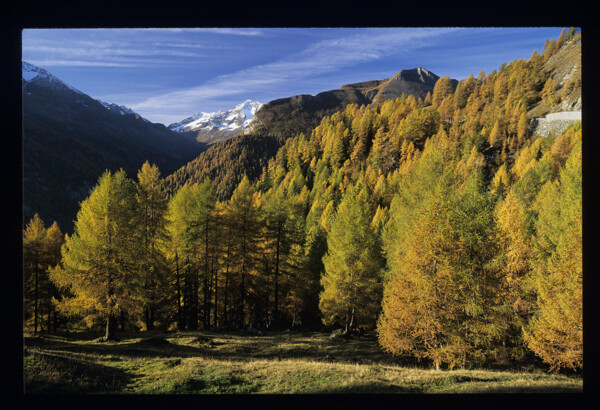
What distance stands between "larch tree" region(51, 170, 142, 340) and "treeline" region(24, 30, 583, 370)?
67 mm

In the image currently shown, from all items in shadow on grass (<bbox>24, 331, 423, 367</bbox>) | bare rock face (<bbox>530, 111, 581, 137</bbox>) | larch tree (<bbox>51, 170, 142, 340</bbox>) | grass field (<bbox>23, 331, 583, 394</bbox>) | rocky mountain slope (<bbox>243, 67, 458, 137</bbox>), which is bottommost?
shadow on grass (<bbox>24, 331, 423, 367</bbox>)

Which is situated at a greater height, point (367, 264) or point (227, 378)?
point (367, 264)

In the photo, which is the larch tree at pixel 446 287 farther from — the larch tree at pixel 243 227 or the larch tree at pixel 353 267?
the larch tree at pixel 243 227

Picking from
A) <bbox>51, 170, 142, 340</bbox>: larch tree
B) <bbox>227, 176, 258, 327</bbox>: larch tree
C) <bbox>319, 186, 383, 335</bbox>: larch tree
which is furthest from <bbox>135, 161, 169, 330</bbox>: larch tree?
<bbox>319, 186, 383, 335</bbox>: larch tree

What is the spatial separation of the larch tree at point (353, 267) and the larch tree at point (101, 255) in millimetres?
13043

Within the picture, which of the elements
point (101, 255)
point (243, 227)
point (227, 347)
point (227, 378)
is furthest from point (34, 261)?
point (227, 378)

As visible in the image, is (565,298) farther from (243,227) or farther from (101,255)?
(101,255)

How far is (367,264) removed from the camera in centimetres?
1975

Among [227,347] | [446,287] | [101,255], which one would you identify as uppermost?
[101,255]

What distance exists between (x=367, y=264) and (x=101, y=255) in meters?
16.2

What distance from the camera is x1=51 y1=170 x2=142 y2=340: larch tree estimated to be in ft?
47.5

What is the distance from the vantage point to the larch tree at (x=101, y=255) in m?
14.5

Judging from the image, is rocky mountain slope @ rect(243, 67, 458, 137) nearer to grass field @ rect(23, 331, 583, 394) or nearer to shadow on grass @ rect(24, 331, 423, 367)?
shadow on grass @ rect(24, 331, 423, 367)

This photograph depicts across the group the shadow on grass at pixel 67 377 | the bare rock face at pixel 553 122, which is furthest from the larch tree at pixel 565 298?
the bare rock face at pixel 553 122
